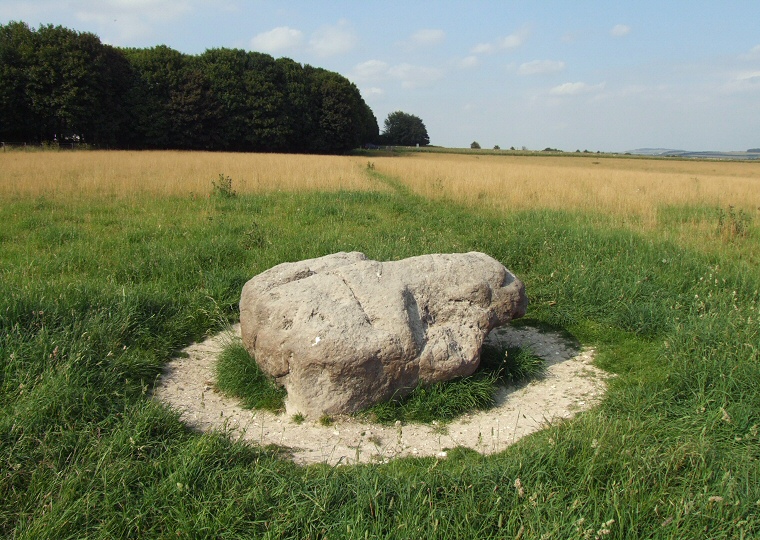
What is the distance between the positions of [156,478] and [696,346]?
4.97m

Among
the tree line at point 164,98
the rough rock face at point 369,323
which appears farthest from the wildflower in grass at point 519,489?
the tree line at point 164,98

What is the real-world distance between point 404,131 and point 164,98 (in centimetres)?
7687

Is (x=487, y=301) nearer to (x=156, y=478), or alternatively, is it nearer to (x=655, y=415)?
(x=655, y=415)

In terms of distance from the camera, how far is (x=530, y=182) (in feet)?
65.0

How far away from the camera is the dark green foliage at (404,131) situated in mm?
117812

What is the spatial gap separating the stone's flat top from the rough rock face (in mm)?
304

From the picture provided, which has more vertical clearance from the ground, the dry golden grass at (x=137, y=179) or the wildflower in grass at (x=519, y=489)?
the dry golden grass at (x=137, y=179)

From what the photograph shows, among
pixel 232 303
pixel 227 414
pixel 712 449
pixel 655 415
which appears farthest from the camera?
pixel 232 303

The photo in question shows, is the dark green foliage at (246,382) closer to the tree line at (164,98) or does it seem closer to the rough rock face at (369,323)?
the rough rock face at (369,323)

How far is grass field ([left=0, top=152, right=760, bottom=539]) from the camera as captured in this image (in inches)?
124

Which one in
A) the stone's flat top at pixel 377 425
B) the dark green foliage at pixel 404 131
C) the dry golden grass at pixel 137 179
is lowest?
the stone's flat top at pixel 377 425

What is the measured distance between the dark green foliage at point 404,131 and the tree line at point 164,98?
5532 centimetres

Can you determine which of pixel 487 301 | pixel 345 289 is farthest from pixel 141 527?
pixel 487 301

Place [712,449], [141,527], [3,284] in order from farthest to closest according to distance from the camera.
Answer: [3,284] → [712,449] → [141,527]
